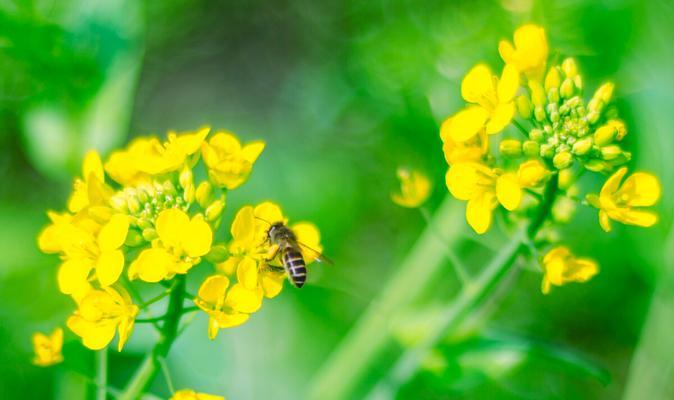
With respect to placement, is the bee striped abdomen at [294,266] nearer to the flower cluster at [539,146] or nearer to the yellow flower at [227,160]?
the yellow flower at [227,160]

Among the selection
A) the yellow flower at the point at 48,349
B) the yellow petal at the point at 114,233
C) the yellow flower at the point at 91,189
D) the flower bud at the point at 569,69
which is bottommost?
the yellow flower at the point at 48,349

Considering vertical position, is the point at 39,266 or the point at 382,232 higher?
the point at 382,232

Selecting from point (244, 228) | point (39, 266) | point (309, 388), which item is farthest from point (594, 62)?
point (39, 266)

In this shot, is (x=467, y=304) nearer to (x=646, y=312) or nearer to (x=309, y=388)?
(x=309, y=388)

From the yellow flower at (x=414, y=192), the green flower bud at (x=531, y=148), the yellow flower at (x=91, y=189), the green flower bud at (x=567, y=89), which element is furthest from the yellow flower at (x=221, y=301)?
the green flower bud at (x=567, y=89)

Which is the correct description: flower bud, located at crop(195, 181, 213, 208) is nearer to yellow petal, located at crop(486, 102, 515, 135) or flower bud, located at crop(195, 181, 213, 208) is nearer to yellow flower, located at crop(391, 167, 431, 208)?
yellow flower, located at crop(391, 167, 431, 208)

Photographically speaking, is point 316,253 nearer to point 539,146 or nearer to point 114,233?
point 114,233
